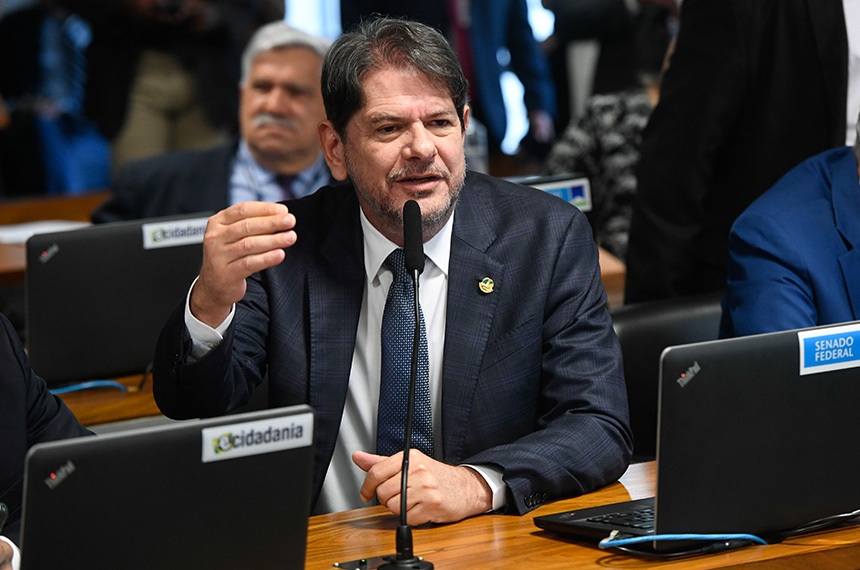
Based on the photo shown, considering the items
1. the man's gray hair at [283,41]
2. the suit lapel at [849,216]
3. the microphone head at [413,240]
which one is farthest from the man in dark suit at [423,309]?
the man's gray hair at [283,41]

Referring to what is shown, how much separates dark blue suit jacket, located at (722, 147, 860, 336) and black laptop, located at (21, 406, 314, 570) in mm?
1068

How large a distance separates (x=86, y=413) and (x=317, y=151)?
4.73ft

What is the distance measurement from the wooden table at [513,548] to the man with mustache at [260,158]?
208cm

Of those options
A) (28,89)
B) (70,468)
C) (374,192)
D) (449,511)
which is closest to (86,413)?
(374,192)

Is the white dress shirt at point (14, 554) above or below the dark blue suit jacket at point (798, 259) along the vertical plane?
below

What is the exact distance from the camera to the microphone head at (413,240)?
5.33 feet

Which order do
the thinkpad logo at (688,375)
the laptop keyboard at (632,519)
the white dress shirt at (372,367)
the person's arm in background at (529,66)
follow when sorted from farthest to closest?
the person's arm in background at (529,66)
the white dress shirt at (372,367)
the laptop keyboard at (632,519)
the thinkpad logo at (688,375)

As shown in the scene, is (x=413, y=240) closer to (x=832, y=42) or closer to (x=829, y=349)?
(x=829, y=349)

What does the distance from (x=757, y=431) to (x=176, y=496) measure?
0.70m

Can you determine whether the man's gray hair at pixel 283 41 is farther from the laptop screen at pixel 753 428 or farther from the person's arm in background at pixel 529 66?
the laptop screen at pixel 753 428

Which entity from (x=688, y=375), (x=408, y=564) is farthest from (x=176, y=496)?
(x=688, y=375)

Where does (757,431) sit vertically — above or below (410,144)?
below

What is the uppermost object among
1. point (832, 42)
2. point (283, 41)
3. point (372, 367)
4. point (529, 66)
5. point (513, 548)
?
point (529, 66)

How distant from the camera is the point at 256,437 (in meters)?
1.28
